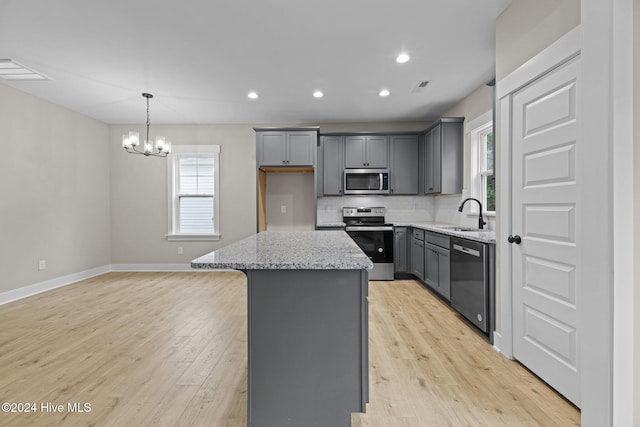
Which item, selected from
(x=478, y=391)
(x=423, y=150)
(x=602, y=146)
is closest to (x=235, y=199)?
(x=423, y=150)

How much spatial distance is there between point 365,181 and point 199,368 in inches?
147

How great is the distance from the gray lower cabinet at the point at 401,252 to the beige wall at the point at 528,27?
280 cm

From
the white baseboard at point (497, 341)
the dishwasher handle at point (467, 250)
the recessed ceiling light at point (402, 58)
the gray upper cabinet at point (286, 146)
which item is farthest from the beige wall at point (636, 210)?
the gray upper cabinet at point (286, 146)

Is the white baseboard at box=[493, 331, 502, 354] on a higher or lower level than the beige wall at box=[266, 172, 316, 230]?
lower

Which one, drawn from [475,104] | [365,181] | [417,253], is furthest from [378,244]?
[475,104]

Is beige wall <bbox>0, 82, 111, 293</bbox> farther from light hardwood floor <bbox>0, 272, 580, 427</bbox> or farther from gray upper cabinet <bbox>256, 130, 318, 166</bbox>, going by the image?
gray upper cabinet <bbox>256, 130, 318, 166</bbox>

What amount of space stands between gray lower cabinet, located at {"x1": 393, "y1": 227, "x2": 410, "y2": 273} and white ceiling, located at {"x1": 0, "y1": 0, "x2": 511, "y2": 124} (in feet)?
6.52

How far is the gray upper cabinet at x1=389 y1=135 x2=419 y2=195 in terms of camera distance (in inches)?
205

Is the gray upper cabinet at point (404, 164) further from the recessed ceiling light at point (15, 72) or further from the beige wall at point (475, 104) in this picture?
the recessed ceiling light at point (15, 72)

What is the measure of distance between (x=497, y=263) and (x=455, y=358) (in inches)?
31.9

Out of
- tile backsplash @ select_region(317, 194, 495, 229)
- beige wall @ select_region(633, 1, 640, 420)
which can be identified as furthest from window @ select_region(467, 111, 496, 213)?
beige wall @ select_region(633, 1, 640, 420)

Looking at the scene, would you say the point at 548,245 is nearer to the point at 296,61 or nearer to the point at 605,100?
the point at 605,100

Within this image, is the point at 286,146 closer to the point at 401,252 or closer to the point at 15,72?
the point at 401,252

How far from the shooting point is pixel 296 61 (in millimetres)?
3279
